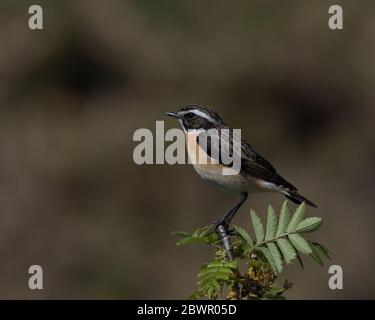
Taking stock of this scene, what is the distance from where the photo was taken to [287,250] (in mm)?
4496


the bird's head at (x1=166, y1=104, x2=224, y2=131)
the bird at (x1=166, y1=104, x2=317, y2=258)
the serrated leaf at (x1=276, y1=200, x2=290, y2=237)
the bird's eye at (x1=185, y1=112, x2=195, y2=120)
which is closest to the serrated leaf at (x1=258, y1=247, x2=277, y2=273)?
the serrated leaf at (x1=276, y1=200, x2=290, y2=237)

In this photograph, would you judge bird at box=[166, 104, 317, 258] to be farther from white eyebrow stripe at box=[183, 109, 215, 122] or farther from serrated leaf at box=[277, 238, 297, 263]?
serrated leaf at box=[277, 238, 297, 263]

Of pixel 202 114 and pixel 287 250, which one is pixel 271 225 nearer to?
pixel 287 250

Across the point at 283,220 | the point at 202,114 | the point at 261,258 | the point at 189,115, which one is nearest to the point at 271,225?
the point at 283,220

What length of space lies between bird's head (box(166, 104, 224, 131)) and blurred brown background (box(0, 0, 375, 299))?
6.62m

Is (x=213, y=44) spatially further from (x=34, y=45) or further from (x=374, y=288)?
(x=374, y=288)

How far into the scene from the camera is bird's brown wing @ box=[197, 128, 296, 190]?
26.4 ft

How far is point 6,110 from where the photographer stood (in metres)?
16.5

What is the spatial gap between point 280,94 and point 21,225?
6061mm

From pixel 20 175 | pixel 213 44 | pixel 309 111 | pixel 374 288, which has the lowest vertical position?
pixel 374 288

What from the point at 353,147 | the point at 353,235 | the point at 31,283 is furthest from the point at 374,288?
the point at 31,283

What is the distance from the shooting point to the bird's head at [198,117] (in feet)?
26.7

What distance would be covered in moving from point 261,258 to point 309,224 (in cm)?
34

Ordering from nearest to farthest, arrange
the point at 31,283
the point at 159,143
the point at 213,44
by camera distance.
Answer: the point at 159,143, the point at 31,283, the point at 213,44
